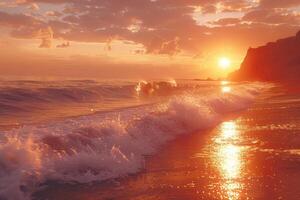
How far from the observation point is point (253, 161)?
34.9ft

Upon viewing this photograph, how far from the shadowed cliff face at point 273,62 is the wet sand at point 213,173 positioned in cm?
10570

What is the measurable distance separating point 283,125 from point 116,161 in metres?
9.03

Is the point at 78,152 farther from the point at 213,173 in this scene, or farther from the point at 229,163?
the point at 229,163

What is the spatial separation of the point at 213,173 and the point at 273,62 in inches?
5198

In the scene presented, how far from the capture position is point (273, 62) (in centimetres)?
13575

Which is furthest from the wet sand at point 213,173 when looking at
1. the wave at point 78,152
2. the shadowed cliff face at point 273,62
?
the shadowed cliff face at point 273,62

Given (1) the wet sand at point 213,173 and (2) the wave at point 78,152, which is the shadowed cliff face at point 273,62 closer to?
(1) the wet sand at point 213,173

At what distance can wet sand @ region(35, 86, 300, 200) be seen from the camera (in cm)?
802

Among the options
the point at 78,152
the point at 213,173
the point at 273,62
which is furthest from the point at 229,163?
the point at 273,62

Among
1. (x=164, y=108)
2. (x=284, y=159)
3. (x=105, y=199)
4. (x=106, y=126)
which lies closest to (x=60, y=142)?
(x=106, y=126)

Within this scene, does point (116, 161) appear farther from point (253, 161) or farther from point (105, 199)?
point (253, 161)

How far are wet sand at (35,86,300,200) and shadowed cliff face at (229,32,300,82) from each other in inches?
4161


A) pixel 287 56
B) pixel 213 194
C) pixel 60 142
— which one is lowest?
pixel 213 194

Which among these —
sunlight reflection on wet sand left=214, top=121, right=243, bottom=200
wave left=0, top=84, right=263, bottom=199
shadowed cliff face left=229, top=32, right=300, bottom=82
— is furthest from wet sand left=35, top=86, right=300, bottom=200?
shadowed cliff face left=229, top=32, right=300, bottom=82
